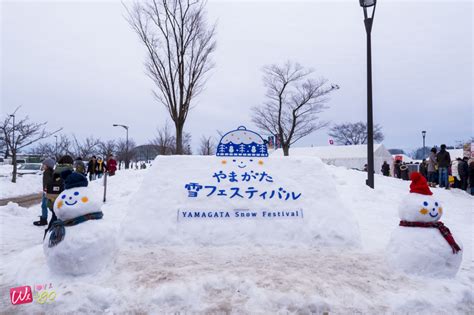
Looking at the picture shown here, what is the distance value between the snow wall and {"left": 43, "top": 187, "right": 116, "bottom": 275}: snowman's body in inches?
51.6

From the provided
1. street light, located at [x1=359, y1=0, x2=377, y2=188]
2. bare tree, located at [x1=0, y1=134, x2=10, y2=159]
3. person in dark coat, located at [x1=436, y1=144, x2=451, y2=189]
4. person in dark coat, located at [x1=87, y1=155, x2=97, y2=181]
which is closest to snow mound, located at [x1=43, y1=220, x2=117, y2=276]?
street light, located at [x1=359, y1=0, x2=377, y2=188]

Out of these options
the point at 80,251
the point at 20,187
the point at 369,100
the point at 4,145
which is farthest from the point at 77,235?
the point at 4,145

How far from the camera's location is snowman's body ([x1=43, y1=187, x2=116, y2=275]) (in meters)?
3.50

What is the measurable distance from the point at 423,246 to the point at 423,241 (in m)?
0.06

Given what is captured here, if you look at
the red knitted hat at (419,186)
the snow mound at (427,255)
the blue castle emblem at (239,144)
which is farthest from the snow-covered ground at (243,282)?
the blue castle emblem at (239,144)

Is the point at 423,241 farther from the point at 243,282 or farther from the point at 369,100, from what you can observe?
the point at 369,100

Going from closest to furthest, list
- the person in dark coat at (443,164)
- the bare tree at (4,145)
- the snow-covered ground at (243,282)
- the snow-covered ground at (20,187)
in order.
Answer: the snow-covered ground at (243,282)
the person in dark coat at (443,164)
the snow-covered ground at (20,187)
the bare tree at (4,145)

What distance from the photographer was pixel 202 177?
5867mm

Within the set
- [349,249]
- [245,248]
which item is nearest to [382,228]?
[349,249]

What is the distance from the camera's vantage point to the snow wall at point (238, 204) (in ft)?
16.7

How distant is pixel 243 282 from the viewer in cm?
345

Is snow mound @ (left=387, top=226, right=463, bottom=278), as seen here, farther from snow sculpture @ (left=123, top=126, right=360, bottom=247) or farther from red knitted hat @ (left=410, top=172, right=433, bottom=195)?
snow sculpture @ (left=123, top=126, right=360, bottom=247)

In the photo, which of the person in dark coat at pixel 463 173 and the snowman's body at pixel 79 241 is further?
the person in dark coat at pixel 463 173

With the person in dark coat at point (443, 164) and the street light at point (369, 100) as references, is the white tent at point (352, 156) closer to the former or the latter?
the person in dark coat at point (443, 164)
